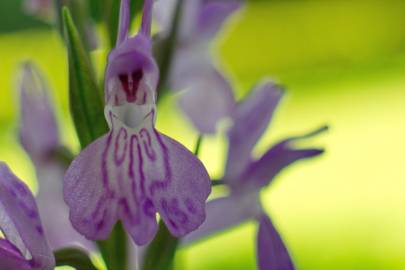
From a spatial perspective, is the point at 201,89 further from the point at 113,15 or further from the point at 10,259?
the point at 10,259

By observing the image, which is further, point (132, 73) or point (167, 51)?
point (167, 51)

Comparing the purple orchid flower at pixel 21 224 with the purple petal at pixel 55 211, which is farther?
Answer: the purple petal at pixel 55 211

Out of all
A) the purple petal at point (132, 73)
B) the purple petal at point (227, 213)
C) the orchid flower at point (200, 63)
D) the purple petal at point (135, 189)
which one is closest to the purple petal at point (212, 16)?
the orchid flower at point (200, 63)

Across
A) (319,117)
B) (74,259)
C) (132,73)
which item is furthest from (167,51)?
(319,117)

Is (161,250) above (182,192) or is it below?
below

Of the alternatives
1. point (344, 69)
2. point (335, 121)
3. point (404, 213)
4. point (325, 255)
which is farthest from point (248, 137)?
point (344, 69)

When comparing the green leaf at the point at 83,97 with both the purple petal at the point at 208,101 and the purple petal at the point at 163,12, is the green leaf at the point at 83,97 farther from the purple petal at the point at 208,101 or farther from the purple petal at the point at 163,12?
the purple petal at the point at 208,101

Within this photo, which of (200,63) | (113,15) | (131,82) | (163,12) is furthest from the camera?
(200,63)
